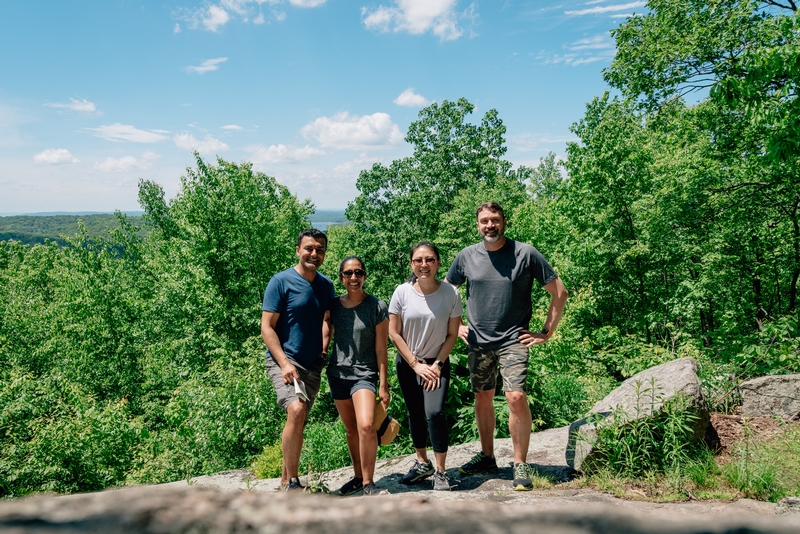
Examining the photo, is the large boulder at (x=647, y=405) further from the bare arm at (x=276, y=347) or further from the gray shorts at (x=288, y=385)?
the bare arm at (x=276, y=347)

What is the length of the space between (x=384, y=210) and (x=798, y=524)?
26.8 m

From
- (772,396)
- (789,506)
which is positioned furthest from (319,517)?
(772,396)

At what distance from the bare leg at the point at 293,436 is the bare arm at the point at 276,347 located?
0.74 ft

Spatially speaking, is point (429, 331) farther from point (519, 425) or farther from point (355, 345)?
point (519, 425)

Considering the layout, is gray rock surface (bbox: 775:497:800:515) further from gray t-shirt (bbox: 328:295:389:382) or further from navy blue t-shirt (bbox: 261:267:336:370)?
navy blue t-shirt (bbox: 261:267:336:370)

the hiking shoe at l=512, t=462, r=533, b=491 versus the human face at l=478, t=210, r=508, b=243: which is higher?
the human face at l=478, t=210, r=508, b=243

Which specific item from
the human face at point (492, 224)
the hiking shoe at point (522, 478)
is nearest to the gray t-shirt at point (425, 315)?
the human face at point (492, 224)

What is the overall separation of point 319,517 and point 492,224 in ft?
12.3

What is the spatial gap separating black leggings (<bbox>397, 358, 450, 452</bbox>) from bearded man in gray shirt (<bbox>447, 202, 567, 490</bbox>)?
0.38m

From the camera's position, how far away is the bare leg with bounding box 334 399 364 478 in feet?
14.1

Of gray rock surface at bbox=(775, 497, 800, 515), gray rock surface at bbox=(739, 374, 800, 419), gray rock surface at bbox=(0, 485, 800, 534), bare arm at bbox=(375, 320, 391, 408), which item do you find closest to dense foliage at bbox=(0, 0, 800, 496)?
gray rock surface at bbox=(739, 374, 800, 419)

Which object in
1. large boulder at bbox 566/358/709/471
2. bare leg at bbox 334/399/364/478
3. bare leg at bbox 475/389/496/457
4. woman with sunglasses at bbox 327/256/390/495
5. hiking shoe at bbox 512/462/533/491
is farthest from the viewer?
bare leg at bbox 475/389/496/457

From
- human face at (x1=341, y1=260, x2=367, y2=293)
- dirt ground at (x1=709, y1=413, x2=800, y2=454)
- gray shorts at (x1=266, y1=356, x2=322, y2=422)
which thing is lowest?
dirt ground at (x1=709, y1=413, x2=800, y2=454)

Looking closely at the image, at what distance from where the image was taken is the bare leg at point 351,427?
4.29 meters
